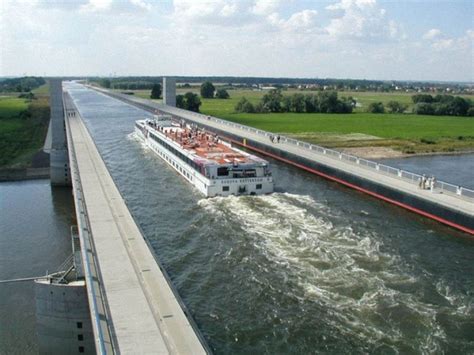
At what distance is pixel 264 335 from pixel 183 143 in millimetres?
37672

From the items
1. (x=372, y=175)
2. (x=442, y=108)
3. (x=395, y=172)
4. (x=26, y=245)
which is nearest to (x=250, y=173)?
(x=372, y=175)

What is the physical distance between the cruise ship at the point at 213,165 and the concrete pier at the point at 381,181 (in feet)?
27.1

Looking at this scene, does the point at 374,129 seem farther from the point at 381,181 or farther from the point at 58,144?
the point at 58,144

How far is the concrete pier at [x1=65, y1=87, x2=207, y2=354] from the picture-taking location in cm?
1695

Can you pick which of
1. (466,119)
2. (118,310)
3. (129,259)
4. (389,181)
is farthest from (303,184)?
(466,119)

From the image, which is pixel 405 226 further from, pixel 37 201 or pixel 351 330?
pixel 37 201

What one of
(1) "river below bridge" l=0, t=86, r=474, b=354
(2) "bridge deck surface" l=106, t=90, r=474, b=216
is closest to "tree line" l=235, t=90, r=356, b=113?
(2) "bridge deck surface" l=106, t=90, r=474, b=216

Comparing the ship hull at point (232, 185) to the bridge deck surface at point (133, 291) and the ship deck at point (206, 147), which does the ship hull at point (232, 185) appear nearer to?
the ship deck at point (206, 147)

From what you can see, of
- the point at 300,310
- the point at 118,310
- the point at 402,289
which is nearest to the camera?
the point at 118,310

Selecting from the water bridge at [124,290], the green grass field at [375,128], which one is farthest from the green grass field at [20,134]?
the water bridge at [124,290]

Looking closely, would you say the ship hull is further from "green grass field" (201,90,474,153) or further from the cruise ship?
"green grass field" (201,90,474,153)

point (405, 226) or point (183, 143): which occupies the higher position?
point (183, 143)

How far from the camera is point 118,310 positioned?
18875mm

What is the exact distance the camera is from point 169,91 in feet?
437
